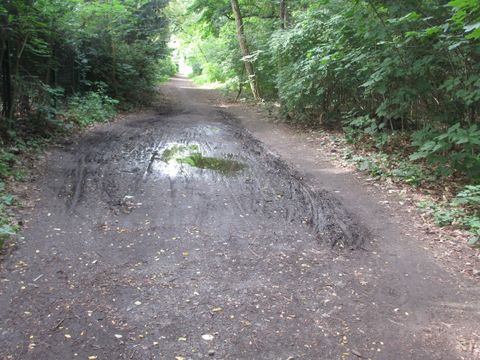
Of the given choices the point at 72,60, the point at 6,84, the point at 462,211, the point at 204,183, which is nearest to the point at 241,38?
the point at 72,60

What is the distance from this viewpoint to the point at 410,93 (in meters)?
7.31

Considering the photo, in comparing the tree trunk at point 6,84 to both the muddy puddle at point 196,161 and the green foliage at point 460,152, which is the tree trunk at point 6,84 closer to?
the muddy puddle at point 196,161

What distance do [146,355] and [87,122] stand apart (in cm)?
934

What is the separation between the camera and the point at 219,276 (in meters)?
4.19

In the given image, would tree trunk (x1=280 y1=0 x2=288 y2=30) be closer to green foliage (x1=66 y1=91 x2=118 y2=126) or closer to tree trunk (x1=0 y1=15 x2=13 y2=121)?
green foliage (x1=66 y1=91 x2=118 y2=126)

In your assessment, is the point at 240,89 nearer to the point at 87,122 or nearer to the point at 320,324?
the point at 87,122

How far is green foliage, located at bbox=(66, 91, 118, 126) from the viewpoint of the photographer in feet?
36.4

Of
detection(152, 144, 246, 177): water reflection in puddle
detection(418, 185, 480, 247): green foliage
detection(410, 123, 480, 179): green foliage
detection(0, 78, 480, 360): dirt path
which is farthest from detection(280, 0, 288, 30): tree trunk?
detection(418, 185, 480, 247): green foliage

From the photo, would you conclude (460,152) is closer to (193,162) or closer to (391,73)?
(391,73)

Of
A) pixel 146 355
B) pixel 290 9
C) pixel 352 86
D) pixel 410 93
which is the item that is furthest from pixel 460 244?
pixel 290 9

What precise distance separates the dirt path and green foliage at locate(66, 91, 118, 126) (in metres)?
4.00

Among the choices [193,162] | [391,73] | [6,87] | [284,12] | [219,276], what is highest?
[284,12]

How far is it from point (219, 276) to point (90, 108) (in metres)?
9.64

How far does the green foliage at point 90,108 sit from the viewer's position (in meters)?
11.1
